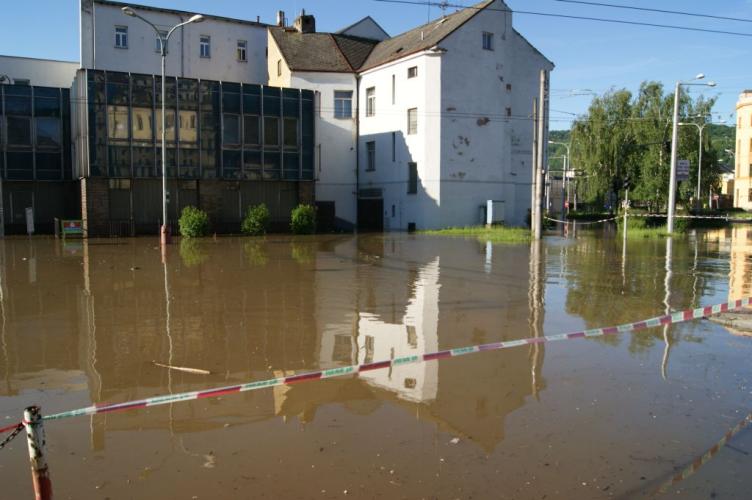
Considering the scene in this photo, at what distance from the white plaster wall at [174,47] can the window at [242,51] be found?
6.7 inches

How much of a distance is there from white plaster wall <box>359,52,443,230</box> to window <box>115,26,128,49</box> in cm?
1660

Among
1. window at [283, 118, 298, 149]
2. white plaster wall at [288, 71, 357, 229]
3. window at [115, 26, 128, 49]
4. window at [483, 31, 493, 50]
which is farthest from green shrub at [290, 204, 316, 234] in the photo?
window at [115, 26, 128, 49]

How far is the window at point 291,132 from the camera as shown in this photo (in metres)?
37.9

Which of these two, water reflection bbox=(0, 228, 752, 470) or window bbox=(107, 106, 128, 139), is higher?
window bbox=(107, 106, 128, 139)

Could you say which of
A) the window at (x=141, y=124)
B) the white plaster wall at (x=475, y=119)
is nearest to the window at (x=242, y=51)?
the window at (x=141, y=124)

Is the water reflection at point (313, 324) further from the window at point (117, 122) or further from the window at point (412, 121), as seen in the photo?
the window at point (412, 121)

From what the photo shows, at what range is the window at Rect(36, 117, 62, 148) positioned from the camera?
3719cm

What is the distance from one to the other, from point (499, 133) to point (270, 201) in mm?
15645

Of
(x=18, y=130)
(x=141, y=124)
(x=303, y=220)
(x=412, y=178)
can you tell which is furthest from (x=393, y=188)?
(x=18, y=130)

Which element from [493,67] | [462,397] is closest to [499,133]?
[493,67]

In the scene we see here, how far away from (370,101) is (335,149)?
4.16m

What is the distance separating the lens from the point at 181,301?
11859 mm

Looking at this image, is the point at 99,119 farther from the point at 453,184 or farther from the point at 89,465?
the point at 89,465

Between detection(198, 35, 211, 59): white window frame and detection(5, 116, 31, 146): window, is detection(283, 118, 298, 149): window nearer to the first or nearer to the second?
detection(198, 35, 211, 59): white window frame
